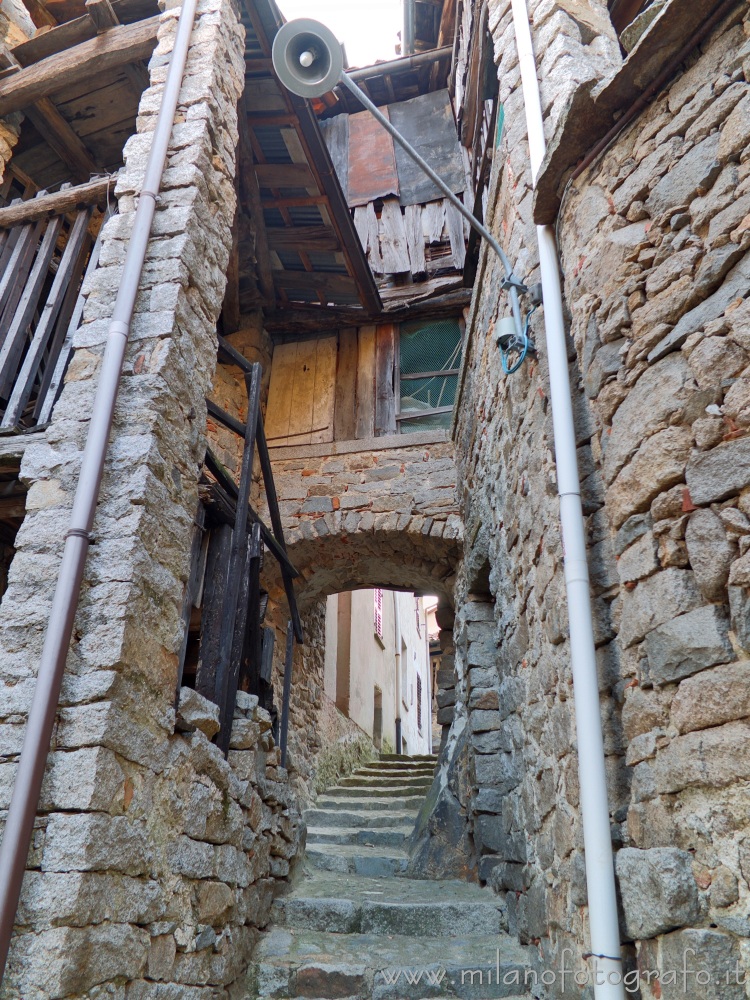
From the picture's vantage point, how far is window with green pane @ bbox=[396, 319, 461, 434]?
666cm

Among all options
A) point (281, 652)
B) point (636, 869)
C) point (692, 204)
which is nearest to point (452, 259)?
point (281, 652)

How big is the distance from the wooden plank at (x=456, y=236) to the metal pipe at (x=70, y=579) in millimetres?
4548

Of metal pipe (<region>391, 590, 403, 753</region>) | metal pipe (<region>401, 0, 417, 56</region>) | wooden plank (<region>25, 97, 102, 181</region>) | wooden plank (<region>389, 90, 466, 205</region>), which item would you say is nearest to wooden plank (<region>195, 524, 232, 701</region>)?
wooden plank (<region>25, 97, 102, 181</region>)

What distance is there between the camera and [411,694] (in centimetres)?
1591

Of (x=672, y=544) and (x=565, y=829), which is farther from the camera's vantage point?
(x=565, y=829)

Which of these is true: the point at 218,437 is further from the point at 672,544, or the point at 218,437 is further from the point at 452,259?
the point at 672,544

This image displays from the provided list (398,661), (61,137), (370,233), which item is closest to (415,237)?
(370,233)

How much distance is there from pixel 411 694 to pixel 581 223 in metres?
14.5

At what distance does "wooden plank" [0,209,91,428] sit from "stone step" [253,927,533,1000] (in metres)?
2.54

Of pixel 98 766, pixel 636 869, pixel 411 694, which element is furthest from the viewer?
pixel 411 694

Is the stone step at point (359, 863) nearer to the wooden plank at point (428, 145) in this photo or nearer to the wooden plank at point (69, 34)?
the wooden plank at point (69, 34)

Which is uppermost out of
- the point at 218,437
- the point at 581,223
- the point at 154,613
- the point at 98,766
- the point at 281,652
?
the point at 218,437

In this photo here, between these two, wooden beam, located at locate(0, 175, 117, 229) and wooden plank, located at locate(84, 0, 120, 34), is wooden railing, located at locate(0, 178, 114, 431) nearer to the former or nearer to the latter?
wooden beam, located at locate(0, 175, 117, 229)

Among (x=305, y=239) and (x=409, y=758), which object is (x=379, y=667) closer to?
(x=409, y=758)
